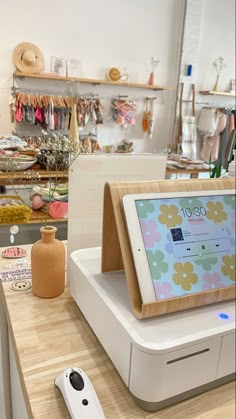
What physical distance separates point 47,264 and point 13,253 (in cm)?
33

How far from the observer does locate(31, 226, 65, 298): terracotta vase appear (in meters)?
0.87

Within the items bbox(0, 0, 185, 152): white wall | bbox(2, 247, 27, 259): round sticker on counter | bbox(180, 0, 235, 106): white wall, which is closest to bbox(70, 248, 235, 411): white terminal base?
bbox(2, 247, 27, 259): round sticker on counter

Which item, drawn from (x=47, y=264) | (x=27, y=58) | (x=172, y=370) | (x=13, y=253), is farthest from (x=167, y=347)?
(x=27, y=58)

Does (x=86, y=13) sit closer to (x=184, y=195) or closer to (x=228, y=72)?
(x=228, y=72)

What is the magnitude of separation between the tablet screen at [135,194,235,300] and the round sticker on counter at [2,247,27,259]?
618mm

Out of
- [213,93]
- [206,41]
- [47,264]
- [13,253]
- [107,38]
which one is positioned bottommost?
[13,253]

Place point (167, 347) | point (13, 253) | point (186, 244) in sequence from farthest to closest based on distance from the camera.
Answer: point (13, 253)
point (186, 244)
point (167, 347)

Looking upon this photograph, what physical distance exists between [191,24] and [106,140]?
180cm

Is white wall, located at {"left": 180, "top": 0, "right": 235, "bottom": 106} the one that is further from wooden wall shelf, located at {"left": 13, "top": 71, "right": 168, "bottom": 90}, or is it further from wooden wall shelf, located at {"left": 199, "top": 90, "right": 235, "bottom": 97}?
wooden wall shelf, located at {"left": 13, "top": 71, "right": 168, "bottom": 90}

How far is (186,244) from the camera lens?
0.68 meters

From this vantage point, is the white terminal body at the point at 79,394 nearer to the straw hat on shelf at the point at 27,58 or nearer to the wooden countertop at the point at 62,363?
the wooden countertop at the point at 62,363

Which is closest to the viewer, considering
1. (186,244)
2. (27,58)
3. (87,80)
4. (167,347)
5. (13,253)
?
(167,347)

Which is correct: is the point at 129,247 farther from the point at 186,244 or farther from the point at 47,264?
the point at 47,264

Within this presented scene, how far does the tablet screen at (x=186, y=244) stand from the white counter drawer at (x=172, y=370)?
4.1 inches
